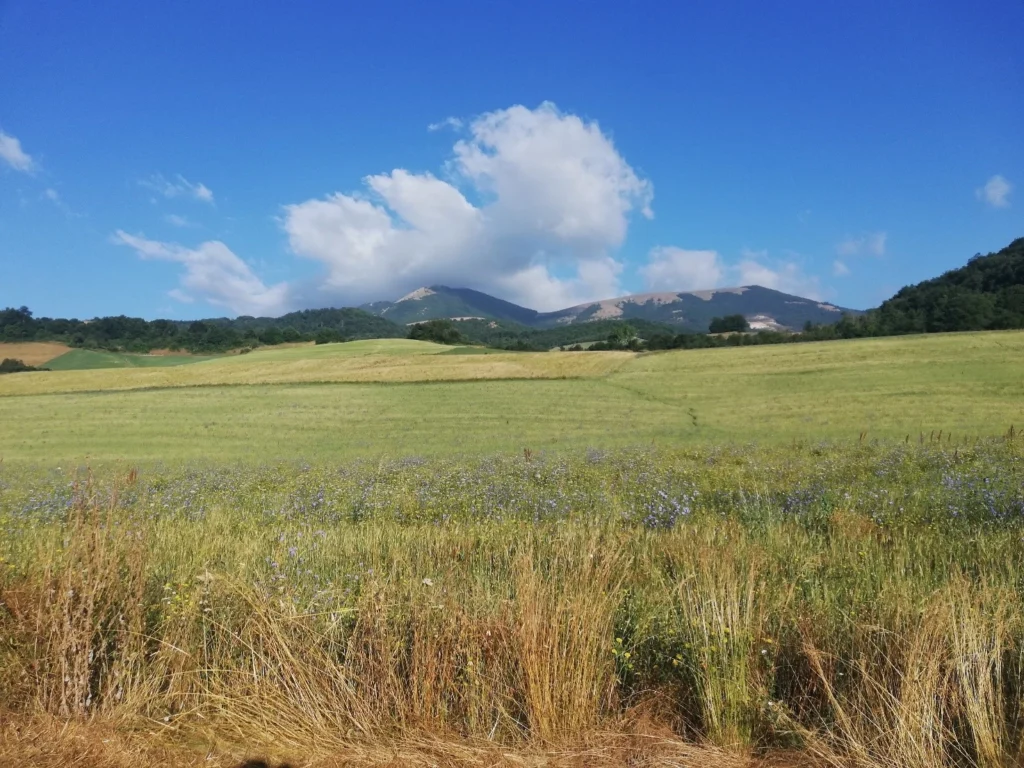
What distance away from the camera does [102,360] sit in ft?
268

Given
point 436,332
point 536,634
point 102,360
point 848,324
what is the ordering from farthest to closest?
point 436,332 → point 102,360 → point 848,324 → point 536,634

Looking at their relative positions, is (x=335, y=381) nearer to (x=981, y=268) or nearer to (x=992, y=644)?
(x=992, y=644)

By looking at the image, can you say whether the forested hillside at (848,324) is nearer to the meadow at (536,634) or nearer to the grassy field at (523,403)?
the grassy field at (523,403)

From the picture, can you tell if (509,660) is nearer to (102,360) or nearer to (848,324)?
(848,324)

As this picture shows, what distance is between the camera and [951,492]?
27.1 feet

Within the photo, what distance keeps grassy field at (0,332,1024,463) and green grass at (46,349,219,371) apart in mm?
20991

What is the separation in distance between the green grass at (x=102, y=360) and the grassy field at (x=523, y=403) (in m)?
21.0

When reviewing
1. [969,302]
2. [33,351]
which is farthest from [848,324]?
[33,351]

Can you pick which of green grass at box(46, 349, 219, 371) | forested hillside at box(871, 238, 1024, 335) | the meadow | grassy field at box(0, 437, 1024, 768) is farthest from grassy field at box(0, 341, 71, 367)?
forested hillside at box(871, 238, 1024, 335)

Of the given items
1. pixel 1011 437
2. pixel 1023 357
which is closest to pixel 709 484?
pixel 1011 437

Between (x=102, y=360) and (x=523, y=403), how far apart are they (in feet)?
244

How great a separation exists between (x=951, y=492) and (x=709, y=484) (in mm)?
3606

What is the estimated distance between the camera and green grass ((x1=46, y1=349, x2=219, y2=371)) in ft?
257

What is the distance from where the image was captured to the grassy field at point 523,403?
27031mm
